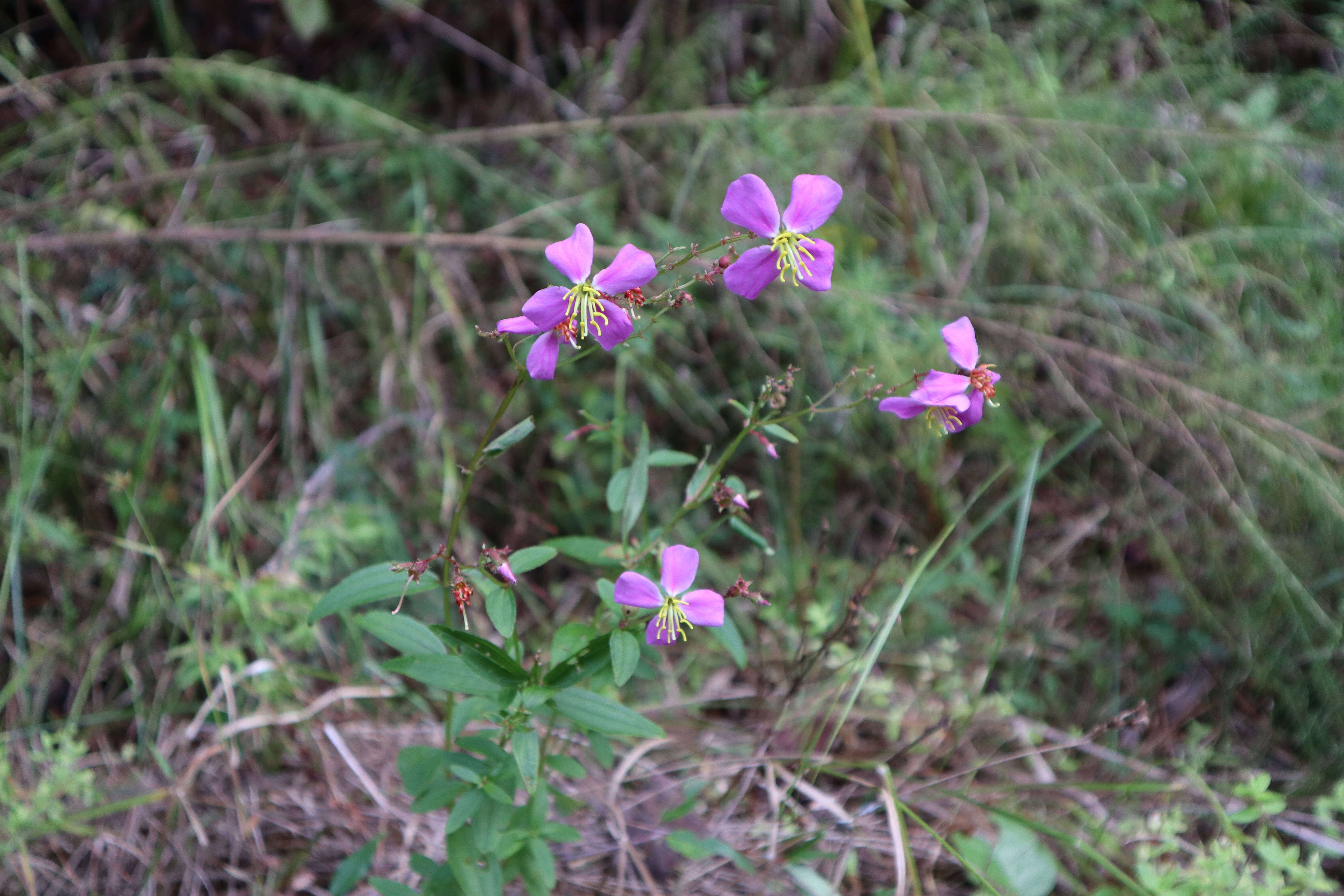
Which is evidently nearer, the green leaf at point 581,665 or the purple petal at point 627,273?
the purple petal at point 627,273

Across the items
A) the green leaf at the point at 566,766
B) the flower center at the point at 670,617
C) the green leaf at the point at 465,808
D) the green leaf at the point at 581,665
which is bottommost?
the green leaf at the point at 566,766

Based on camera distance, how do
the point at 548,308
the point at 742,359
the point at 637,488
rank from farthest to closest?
the point at 742,359 < the point at 637,488 < the point at 548,308

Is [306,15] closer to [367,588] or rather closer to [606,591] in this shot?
[367,588]

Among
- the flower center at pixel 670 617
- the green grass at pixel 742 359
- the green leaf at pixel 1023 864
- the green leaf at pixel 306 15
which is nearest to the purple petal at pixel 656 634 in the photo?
the flower center at pixel 670 617

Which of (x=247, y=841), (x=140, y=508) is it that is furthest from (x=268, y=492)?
(x=247, y=841)

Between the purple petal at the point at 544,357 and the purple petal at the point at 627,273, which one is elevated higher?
the purple petal at the point at 627,273

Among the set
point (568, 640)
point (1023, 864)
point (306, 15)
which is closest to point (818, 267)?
point (568, 640)

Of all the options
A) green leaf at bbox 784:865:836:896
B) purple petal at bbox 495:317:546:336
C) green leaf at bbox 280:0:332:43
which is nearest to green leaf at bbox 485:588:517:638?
purple petal at bbox 495:317:546:336

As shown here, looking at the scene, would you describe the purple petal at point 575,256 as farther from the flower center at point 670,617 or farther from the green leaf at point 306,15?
the green leaf at point 306,15
